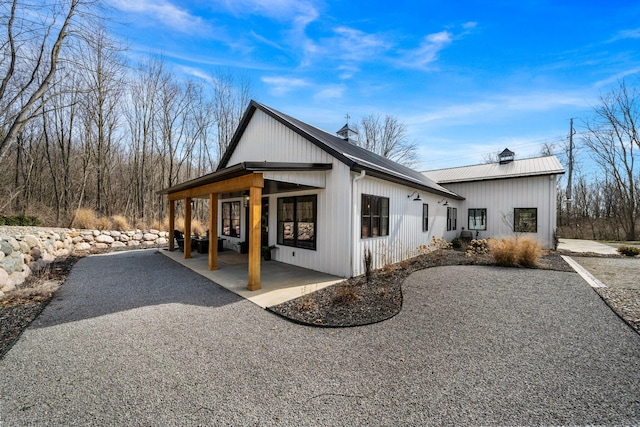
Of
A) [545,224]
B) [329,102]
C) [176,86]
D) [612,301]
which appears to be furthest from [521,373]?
[176,86]

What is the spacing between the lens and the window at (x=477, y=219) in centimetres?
1402

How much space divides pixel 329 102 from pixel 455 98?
523 cm

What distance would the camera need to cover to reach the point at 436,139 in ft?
52.4

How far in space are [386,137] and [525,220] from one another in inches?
631

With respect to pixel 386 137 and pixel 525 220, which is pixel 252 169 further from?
pixel 386 137

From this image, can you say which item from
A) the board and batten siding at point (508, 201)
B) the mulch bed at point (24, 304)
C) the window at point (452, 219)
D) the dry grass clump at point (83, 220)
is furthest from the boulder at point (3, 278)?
the board and batten siding at point (508, 201)

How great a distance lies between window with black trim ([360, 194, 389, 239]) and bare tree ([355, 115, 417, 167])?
19.3m

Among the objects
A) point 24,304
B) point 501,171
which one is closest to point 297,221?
point 24,304

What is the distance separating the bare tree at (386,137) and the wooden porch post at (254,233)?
72.5 feet

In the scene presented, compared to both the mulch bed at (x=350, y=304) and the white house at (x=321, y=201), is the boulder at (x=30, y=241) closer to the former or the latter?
the white house at (x=321, y=201)

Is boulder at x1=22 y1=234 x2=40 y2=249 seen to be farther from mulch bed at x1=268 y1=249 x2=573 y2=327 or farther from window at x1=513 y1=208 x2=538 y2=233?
window at x1=513 y1=208 x2=538 y2=233

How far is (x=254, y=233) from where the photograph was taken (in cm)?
554

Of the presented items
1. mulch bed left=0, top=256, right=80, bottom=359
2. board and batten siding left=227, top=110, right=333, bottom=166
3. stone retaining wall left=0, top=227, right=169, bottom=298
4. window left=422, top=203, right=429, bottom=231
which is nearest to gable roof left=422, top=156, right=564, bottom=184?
window left=422, top=203, right=429, bottom=231

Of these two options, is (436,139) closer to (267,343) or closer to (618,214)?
(618,214)
